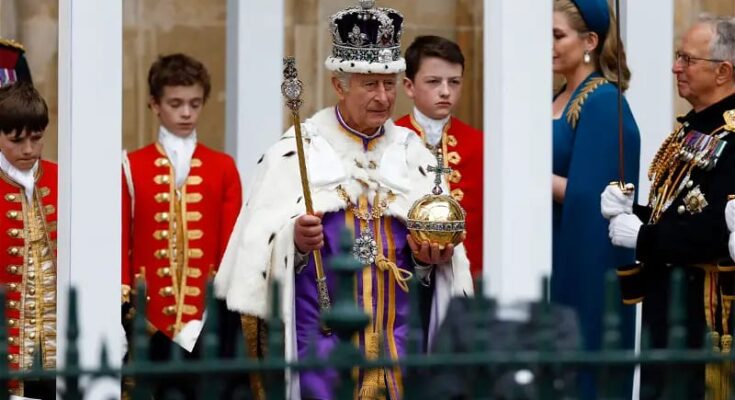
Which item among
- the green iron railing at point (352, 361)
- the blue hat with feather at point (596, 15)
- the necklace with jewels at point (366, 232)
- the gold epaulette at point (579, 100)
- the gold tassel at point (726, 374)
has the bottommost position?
the gold tassel at point (726, 374)

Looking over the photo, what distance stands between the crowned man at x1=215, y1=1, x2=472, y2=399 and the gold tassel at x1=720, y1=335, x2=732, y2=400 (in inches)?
36.1

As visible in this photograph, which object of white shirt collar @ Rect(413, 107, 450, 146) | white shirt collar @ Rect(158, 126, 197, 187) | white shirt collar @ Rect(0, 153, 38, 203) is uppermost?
white shirt collar @ Rect(413, 107, 450, 146)

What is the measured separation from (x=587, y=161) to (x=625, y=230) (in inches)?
31.1

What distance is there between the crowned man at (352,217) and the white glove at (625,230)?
2.17 feet

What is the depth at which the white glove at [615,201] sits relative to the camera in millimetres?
8594

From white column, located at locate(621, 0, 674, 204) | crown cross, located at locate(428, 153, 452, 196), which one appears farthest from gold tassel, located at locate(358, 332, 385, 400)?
white column, located at locate(621, 0, 674, 204)

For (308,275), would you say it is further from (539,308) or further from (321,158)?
(539,308)

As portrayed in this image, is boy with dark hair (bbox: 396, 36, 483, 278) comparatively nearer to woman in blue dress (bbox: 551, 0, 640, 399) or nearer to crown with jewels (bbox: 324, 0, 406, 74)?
woman in blue dress (bbox: 551, 0, 640, 399)

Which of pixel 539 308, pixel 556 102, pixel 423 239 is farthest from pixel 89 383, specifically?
pixel 556 102

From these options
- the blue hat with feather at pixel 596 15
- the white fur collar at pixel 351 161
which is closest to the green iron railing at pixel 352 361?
Answer: the white fur collar at pixel 351 161

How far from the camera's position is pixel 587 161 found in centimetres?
923

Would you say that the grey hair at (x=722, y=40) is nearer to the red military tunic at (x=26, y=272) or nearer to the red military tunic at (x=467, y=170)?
the red military tunic at (x=467, y=170)

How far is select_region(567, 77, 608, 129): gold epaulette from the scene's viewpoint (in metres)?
9.36

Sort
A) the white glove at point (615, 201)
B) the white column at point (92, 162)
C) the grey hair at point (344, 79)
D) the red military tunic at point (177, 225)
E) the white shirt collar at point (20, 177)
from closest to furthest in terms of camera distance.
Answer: the grey hair at point (344, 79), the white column at point (92, 162), the white glove at point (615, 201), the white shirt collar at point (20, 177), the red military tunic at point (177, 225)
